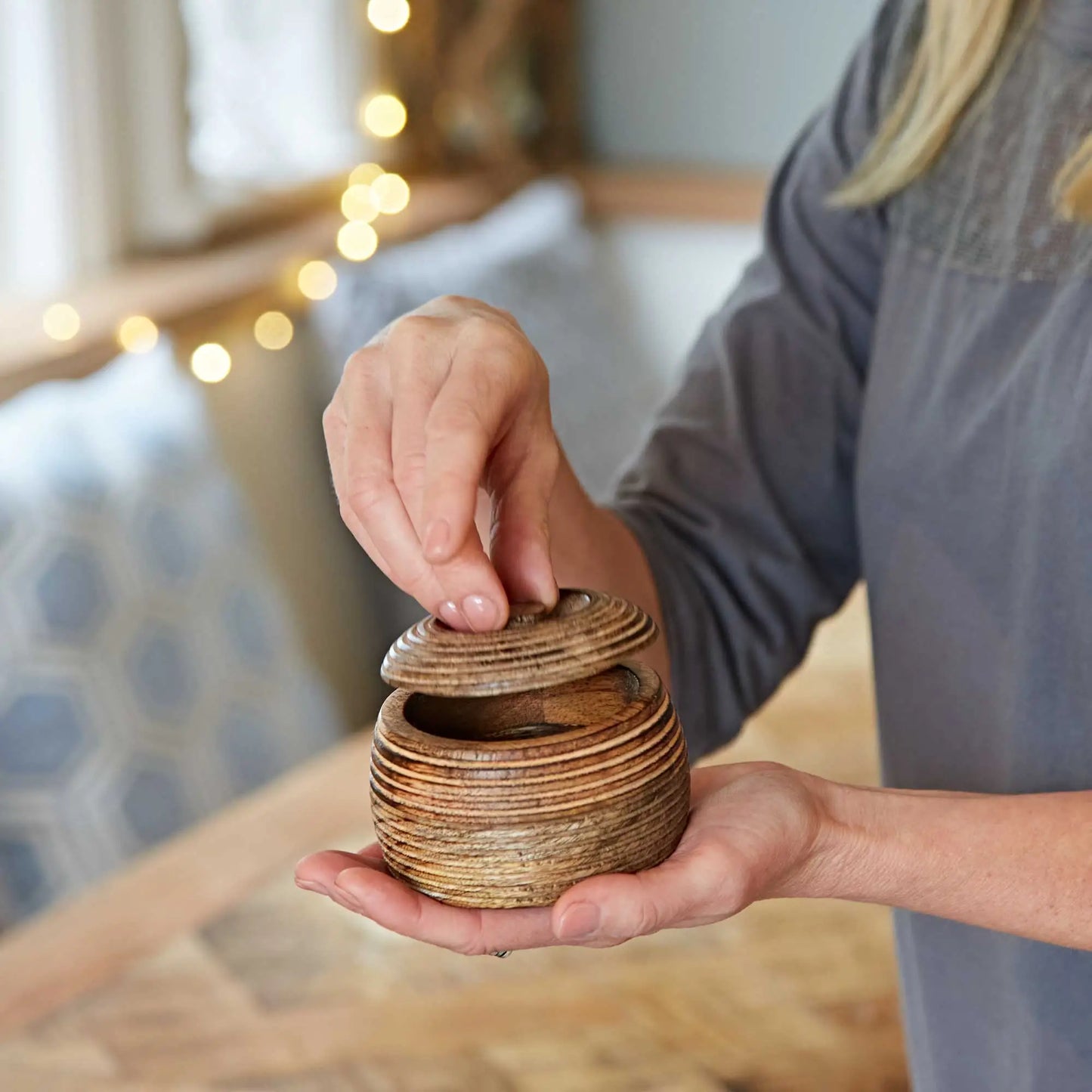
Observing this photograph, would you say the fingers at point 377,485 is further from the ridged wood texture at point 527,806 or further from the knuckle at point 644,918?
the knuckle at point 644,918

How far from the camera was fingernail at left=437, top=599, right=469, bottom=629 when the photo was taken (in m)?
0.70

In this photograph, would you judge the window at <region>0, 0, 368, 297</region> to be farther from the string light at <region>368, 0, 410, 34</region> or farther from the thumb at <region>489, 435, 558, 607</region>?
the thumb at <region>489, 435, 558, 607</region>

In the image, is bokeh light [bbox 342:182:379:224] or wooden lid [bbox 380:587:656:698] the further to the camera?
bokeh light [bbox 342:182:379:224]

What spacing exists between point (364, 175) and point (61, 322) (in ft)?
2.95

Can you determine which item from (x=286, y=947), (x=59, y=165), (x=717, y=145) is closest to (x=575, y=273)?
(x=717, y=145)

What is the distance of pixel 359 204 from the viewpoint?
2.60 meters

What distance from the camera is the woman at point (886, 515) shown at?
69 cm

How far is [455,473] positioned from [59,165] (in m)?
1.53

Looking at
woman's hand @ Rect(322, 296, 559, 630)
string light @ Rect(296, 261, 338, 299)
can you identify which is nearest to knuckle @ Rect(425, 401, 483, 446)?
woman's hand @ Rect(322, 296, 559, 630)

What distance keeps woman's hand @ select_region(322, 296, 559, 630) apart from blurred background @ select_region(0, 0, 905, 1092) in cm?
59

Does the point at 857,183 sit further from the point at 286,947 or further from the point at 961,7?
the point at 286,947

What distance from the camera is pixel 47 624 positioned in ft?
5.56

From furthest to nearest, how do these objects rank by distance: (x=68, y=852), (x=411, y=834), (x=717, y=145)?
(x=717, y=145) → (x=68, y=852) → (x=411, y=834)

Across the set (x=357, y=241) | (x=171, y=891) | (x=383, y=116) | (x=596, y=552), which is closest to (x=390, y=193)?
(x=383, y=116)
